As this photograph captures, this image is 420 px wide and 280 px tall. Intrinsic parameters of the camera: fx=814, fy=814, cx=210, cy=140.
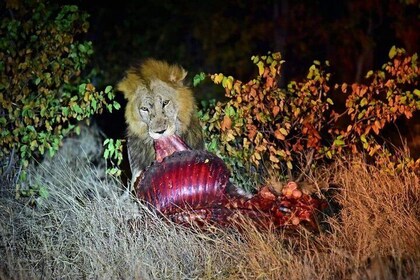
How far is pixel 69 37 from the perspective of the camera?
707 cm

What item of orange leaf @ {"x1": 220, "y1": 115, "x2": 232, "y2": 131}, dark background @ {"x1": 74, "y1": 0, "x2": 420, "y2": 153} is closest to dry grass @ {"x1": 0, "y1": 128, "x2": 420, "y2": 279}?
orange leaf @ {"x1": 220, "y1": 115, "x2": 232, "y2": 131}

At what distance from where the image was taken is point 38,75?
7000 mm

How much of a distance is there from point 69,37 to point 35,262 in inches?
91.2

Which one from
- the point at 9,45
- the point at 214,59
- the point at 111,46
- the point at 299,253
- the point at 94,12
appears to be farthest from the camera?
the point at 214,59

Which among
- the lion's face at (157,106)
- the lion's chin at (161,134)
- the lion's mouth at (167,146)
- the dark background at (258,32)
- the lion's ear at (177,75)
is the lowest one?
the dark background at (258,32)

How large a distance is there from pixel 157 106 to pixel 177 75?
0.38m

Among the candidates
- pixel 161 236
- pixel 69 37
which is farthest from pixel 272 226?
pixel 69 37

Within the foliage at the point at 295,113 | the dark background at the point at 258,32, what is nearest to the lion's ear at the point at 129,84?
the foliage at the point at 295,113

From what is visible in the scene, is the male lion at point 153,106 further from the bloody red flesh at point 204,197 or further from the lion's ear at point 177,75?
the bloody red flesh at point 204,197

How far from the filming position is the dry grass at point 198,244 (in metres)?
5.07

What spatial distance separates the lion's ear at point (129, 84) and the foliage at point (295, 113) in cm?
64

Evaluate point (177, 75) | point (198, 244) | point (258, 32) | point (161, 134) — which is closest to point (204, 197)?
point (198, 244)

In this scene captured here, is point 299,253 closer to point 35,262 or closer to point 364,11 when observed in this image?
point 35,262

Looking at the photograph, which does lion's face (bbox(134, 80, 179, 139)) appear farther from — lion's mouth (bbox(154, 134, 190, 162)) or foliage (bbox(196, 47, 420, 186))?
foliage (bbox(196, 47, 420, 186))
